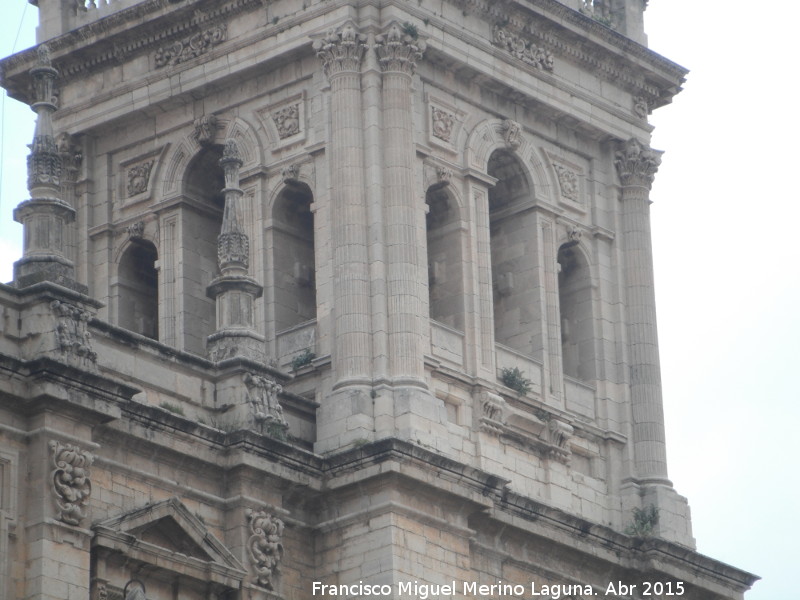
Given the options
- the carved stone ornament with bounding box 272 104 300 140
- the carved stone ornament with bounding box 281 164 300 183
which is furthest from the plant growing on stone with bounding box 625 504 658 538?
the carved stone ornament with bounding box 272 104 300 140

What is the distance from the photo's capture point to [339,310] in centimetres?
5203

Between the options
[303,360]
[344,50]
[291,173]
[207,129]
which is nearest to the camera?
[303,360]

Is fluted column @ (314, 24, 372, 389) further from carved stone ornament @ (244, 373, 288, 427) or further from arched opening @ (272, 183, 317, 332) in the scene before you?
arched opening @ (272, 183, 317, 332)

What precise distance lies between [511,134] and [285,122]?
4.15m

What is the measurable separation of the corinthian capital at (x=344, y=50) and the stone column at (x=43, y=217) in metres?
6.64

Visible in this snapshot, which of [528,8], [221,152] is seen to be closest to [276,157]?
[221,152]

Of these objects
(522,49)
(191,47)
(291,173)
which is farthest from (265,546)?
(522,49)

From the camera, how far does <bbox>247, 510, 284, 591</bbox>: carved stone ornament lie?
49000 mm

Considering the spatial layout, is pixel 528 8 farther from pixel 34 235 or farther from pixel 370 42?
pixel 34 235

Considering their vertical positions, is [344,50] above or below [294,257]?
above

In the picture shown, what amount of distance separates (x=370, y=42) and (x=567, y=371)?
740cm

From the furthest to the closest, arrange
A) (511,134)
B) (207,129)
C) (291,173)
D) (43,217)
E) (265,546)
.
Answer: (511,134) < (207,129) < (291,173) < (265,546) < (43,217)

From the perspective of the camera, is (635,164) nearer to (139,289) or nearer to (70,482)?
(139,289)

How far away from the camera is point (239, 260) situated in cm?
5116
